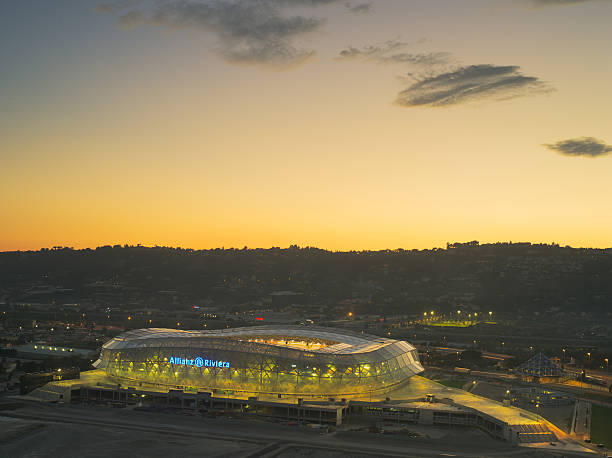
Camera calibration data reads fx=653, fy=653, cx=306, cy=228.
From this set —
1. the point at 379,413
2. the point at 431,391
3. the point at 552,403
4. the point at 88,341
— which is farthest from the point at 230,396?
the point at 88,341

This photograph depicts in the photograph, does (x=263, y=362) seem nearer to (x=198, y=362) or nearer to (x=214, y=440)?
(x=198, y=362)

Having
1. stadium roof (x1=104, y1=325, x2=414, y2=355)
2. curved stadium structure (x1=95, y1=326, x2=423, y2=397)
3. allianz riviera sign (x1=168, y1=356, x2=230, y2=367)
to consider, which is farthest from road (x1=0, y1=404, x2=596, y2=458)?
stadium roof (x1=104, y1=325, x2=414, y2=355)

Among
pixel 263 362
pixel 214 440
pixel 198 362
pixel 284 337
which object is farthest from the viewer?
pixel 284 337

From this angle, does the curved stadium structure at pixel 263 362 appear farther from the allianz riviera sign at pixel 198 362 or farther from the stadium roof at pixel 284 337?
the stadium roof at pixel 284 337

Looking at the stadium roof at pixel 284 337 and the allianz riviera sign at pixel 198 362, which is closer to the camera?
the allianz riviera sign at pixel 198 362

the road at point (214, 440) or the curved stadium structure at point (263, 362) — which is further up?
the curved stadium structure at point (263, 362)

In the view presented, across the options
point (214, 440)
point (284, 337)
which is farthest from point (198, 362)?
point (214, 440)

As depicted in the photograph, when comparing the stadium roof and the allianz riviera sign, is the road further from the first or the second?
the stadium roof

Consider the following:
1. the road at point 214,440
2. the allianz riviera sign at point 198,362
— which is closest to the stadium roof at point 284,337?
the allianz riviera sign at point 198,362

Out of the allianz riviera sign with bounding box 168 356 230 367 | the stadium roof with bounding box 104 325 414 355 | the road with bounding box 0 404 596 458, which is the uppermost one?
the stadium roof with bounding box 104 325 414 355
